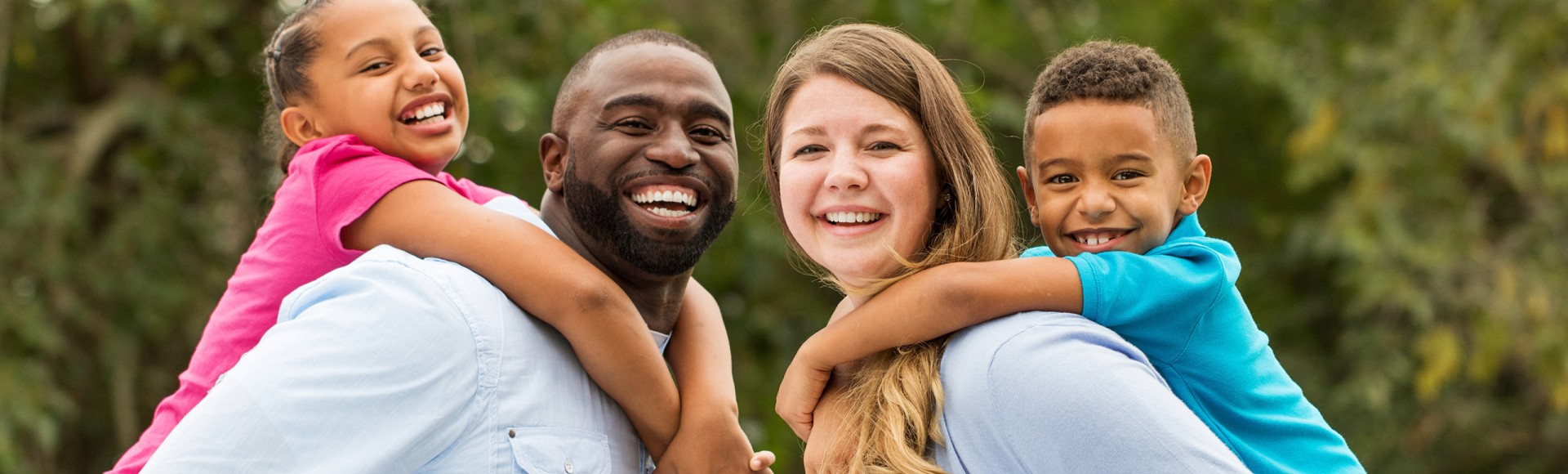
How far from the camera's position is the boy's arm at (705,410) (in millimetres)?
2287

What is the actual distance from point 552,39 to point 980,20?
15.4 ft

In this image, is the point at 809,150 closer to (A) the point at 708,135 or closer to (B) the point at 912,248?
(B) the point at 912,248

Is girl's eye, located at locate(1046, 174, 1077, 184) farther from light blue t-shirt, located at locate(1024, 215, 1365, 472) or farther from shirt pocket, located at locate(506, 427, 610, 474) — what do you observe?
shirt pocket, located at locate(506, 427, 610, 474)

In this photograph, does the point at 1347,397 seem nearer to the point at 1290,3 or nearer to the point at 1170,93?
the point at 1290,3

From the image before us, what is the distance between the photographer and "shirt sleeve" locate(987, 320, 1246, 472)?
174 cm

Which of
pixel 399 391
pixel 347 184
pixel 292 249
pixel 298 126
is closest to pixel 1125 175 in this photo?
pixel 399 391

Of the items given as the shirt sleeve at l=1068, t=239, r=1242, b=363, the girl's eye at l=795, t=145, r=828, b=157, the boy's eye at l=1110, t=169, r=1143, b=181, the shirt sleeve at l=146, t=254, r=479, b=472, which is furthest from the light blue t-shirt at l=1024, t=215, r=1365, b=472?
the shirt sleeve at l=146, t=254, r=479, b=472

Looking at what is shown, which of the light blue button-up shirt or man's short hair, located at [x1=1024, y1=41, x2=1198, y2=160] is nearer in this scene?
the light blue button-up shirt

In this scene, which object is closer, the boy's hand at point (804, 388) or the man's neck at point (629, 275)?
the boy's hand at point (804, 388)

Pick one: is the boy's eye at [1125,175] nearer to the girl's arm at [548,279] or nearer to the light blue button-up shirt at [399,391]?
the girl's arm at [548,279]

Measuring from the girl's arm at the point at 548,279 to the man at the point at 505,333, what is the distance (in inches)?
1.5

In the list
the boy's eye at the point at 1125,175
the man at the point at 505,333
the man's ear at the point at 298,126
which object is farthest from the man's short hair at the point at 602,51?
the boy's eye at the point at 1125,175

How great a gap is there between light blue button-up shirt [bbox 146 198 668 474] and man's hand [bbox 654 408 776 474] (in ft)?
0.33

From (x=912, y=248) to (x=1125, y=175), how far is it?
1.17 feet
